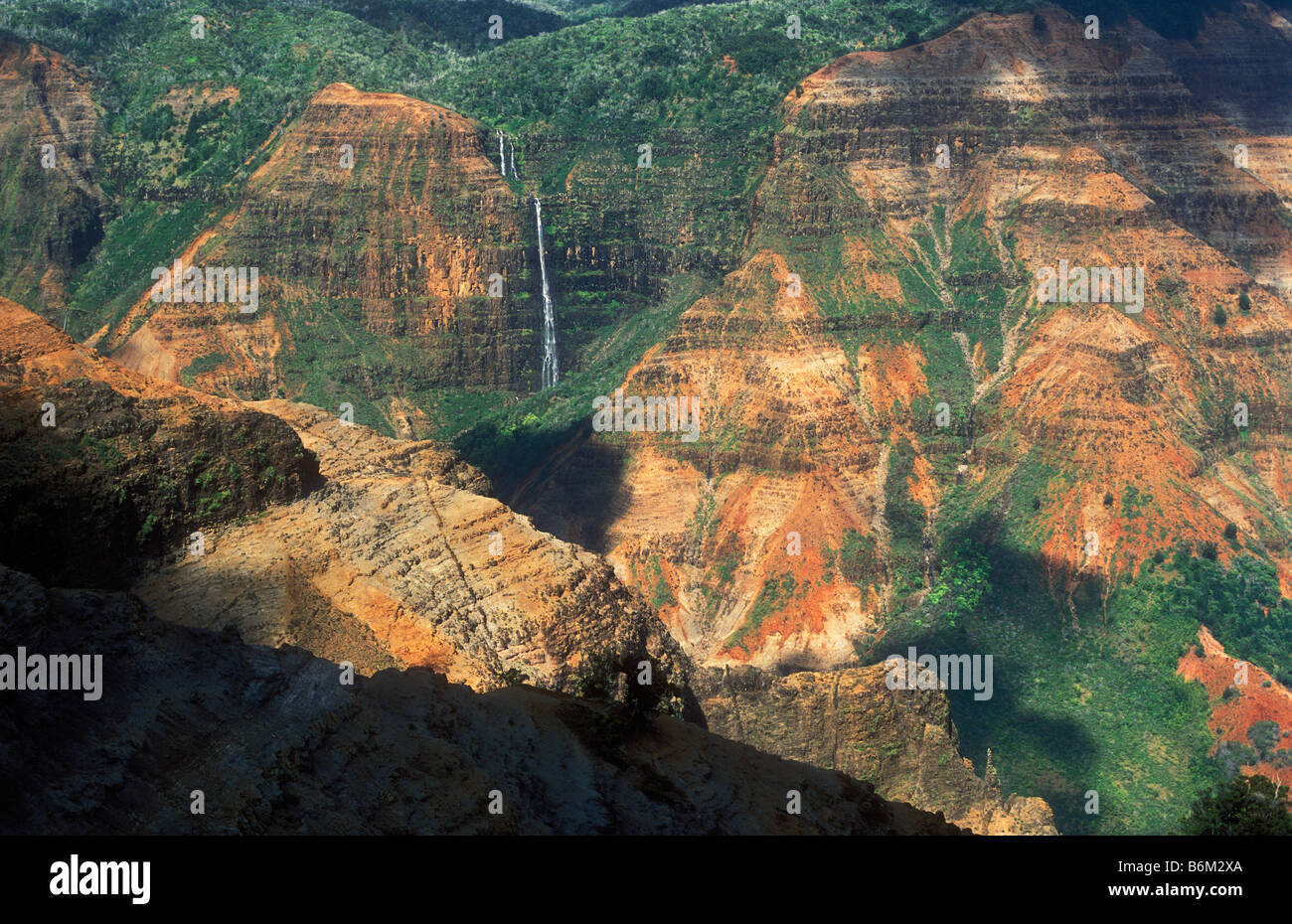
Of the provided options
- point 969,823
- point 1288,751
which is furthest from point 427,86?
point 969,823

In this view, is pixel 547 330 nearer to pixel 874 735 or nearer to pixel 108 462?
pixel 874 735

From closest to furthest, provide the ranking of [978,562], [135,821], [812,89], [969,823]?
[135,821]
[969,823]
[978,562]
[812,89]

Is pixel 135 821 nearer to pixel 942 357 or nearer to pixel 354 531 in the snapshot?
pixel 354 531

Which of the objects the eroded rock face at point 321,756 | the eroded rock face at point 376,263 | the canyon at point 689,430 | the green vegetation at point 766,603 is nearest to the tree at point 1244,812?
the canyon at point 689,430

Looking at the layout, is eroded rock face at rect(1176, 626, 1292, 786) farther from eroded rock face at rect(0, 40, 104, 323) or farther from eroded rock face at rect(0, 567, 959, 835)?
eroded rock face at rect(0, 40, 104, 323)

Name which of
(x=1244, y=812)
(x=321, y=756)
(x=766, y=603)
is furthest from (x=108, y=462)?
(x=766, y=603)
